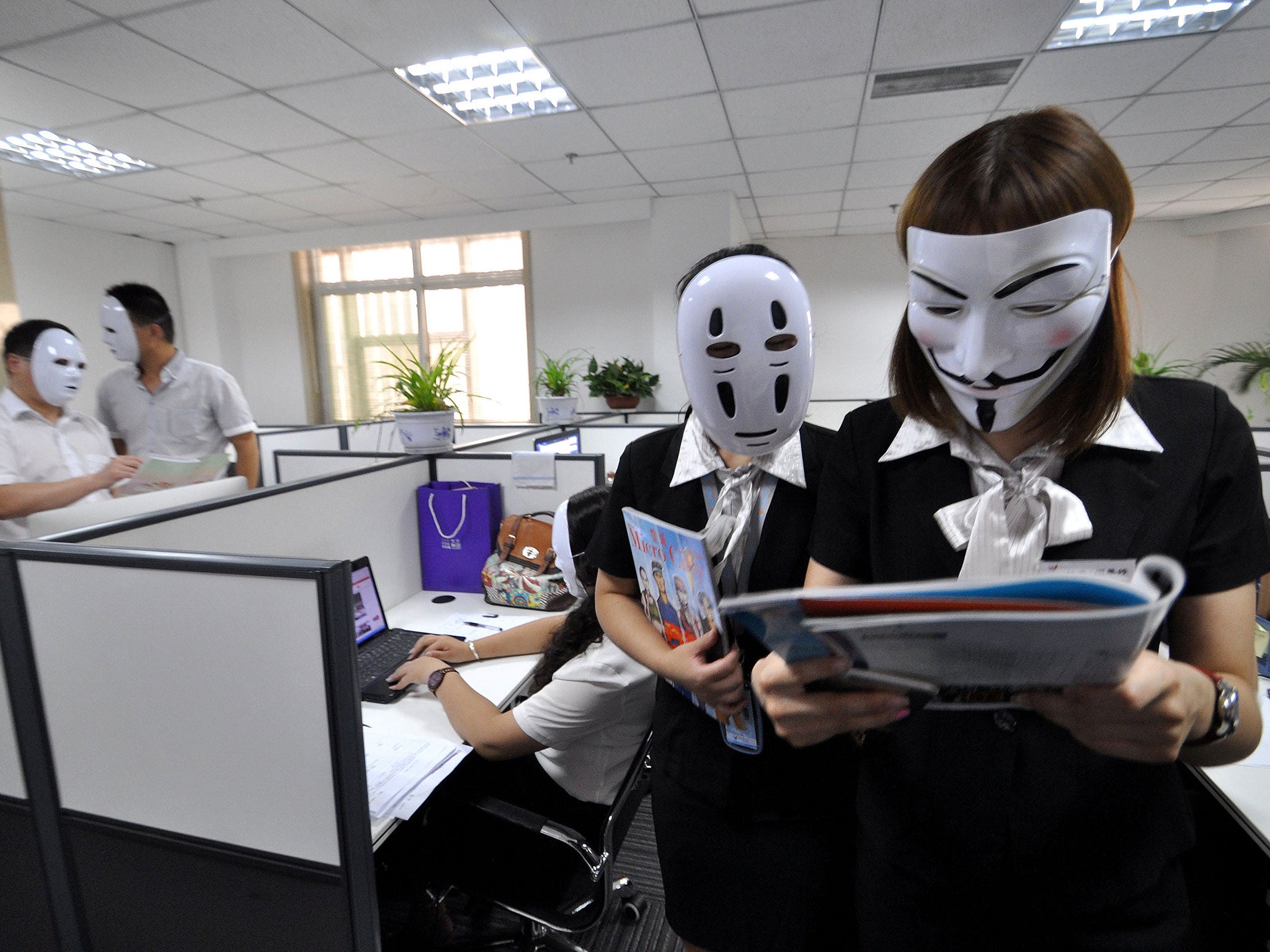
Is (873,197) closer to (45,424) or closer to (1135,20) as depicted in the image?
(1135,20)

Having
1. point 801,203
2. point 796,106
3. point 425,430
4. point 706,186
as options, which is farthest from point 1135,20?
point 425,430

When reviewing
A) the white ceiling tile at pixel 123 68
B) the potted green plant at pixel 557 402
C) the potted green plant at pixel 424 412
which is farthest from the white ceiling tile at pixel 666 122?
the potted green plant at pixel 424 412

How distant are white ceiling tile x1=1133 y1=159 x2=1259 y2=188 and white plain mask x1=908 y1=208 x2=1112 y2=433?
5.25 meters

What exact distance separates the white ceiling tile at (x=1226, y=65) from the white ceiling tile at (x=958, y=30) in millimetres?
782

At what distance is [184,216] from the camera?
5.34 metres

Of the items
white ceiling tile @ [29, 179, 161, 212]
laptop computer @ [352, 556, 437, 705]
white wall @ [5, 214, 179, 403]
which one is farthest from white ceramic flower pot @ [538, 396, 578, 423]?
white wall @ [5, 214, 179, 403]

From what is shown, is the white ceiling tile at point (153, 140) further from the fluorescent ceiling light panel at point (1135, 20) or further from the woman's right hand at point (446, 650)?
the fluorescent ceiling light panel at point (1135, 20)

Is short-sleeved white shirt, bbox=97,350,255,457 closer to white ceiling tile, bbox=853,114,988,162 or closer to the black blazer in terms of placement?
the black blazer

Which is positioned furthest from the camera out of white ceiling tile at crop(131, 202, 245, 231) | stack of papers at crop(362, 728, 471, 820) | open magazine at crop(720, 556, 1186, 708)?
white ceiling tile at crop(131, 202, 245, 231)

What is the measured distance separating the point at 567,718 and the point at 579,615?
0.69 ft

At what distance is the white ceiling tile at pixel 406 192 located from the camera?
4.54 meters

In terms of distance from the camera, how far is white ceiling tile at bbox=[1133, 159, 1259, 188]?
4.50 m

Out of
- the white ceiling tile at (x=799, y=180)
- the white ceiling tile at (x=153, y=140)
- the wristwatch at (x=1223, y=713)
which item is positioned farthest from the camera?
the white ceiling tile at (x=799, y=180)

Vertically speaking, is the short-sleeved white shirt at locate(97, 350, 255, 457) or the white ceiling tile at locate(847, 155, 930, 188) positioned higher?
the white ceiling tile at locate(847, 155, 930, 188)
